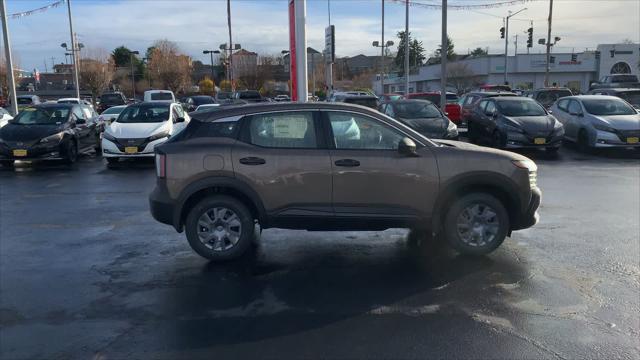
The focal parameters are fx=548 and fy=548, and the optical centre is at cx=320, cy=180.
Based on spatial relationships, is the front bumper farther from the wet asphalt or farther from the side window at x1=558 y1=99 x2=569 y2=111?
the side window at x1=558 y1=99 x2=569 y2=111

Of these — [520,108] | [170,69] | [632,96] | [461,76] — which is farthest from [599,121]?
[461,76]

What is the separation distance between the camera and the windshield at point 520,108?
52.6ft

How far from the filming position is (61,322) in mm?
4590

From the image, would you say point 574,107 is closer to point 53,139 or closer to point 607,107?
point 607,107

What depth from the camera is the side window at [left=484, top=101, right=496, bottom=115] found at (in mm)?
16562

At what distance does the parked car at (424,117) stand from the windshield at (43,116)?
920 centimetres

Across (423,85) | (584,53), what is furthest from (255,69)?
(584,53)

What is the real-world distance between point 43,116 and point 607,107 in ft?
52.9

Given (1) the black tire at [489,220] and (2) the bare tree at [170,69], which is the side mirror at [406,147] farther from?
(2) the bare tree at [170,69]

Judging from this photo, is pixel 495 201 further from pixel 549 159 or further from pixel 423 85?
pixel 423 85

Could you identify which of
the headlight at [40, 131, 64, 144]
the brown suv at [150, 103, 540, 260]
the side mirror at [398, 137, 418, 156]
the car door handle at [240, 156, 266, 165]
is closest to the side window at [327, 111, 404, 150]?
the brown suv at [150, 103, 540, 260]

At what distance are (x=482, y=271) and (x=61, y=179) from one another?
10.2m

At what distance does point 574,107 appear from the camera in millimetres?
16875

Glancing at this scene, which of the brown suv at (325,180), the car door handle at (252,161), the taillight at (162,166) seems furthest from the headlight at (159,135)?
the car door handle at (252,161)
